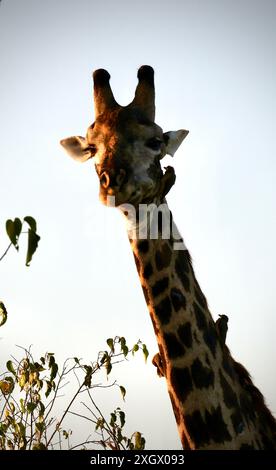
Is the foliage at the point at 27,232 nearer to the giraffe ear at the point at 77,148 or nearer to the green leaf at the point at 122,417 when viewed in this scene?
the giraffe ear at the point at 77,148

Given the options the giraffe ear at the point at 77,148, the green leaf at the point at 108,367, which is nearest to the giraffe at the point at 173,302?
the giraffe ear at the point at 77,148

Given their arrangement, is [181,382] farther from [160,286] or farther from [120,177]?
[120,177]

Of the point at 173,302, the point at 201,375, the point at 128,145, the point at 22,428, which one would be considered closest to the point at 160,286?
the point at 173,302

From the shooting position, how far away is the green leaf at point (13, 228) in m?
2.35

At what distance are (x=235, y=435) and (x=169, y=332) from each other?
2.85ft

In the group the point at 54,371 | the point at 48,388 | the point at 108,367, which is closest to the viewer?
the point at 54,371

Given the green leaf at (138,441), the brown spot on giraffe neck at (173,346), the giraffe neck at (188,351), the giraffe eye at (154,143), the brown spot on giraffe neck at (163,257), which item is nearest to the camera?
the giraffe neck at (188,351)

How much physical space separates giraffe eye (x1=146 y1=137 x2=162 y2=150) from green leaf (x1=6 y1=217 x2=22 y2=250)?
193 centimetres

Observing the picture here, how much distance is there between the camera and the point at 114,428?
16.1 feet

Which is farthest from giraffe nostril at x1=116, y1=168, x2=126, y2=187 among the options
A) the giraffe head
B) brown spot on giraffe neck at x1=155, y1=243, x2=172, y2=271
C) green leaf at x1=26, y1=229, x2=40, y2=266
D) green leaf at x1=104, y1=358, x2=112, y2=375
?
green leaf at x1=104, y1=358, x2=112, y2=375

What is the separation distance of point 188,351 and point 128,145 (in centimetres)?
169

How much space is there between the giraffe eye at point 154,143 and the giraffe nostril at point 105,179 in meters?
0.62

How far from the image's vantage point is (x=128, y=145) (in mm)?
3885
